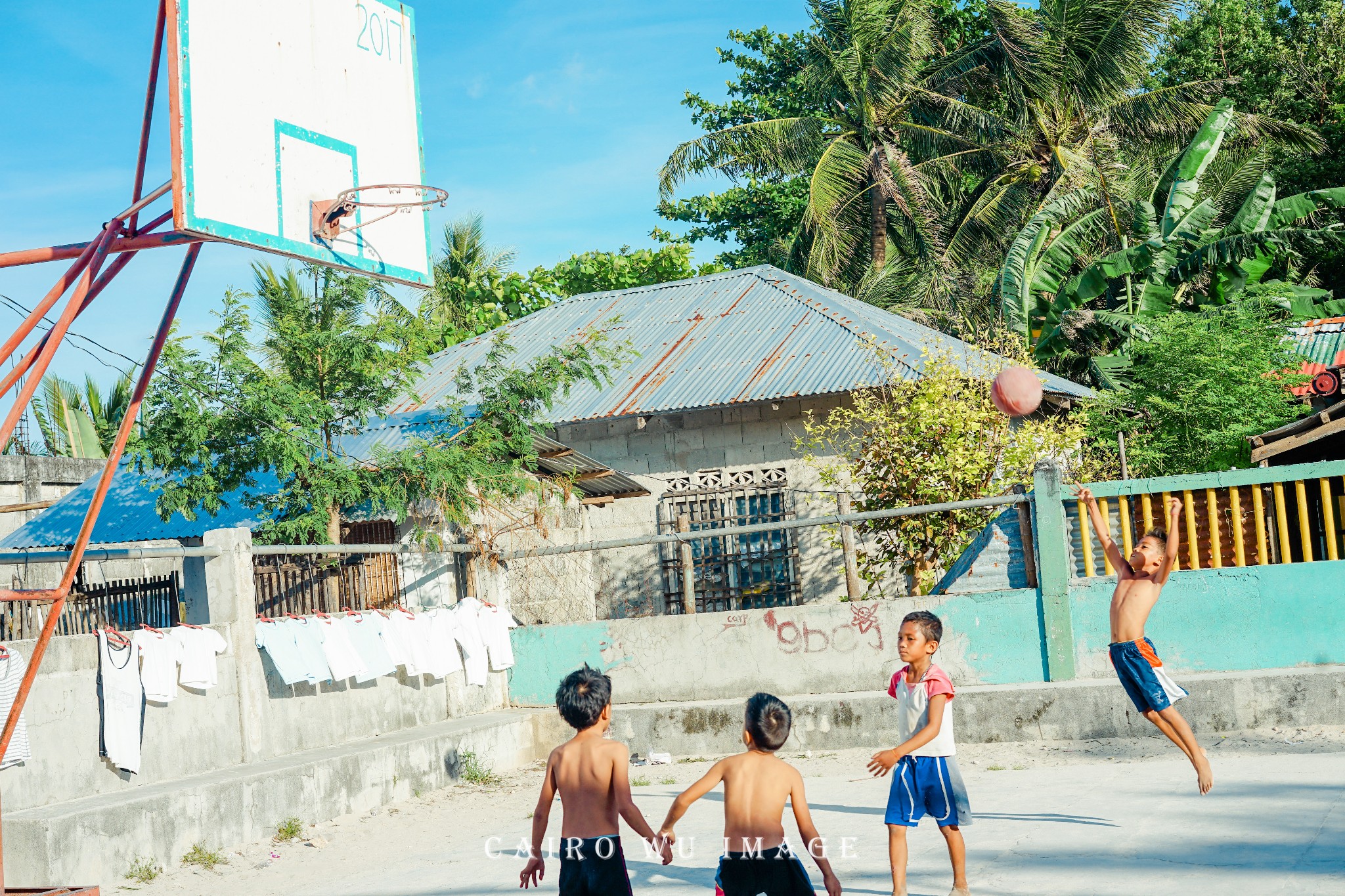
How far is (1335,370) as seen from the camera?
12820 mm

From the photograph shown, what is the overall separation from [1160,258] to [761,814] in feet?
54.2

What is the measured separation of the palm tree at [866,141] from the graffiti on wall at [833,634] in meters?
13.8

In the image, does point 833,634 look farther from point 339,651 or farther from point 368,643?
point 339,651

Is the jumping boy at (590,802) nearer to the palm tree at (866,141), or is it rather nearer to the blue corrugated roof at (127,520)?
the blue corrugated roof at (127,520)

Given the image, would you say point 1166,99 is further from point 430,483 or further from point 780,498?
point 430,483

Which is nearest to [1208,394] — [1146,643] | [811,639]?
[811,639]

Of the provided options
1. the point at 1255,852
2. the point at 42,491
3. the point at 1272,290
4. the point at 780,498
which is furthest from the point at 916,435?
the point at 42,491

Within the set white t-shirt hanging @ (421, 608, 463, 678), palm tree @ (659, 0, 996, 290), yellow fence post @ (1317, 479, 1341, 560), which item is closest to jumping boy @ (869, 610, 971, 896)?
yellow fence post @ (1317, 479, 1341, 560)

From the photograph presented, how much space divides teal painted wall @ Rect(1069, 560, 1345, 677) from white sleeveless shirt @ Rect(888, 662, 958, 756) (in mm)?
5085

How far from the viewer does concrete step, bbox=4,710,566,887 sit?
6.91 metres

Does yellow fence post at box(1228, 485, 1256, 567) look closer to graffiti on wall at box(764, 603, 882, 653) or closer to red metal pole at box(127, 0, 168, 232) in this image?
graffiti on wall at box(764, 603, 882, 653)

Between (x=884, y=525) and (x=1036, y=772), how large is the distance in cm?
432

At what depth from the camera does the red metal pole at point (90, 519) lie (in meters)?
6.41

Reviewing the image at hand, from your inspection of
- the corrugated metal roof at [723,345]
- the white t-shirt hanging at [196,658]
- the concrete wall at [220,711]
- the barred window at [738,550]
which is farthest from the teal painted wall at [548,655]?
the corrugated metal roof at [723,345]
